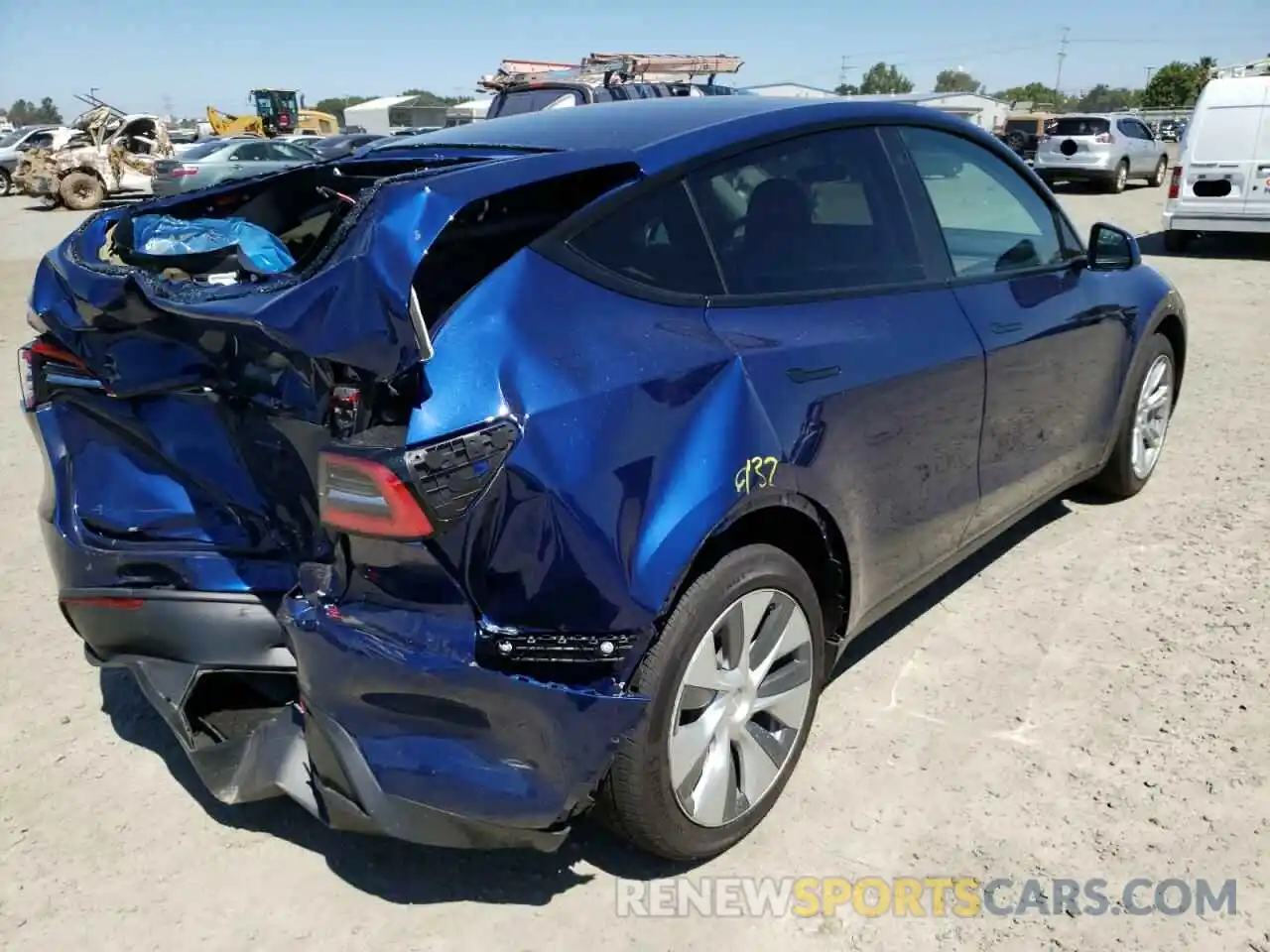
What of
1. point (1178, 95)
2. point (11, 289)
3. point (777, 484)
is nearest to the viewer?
point (777, 484)

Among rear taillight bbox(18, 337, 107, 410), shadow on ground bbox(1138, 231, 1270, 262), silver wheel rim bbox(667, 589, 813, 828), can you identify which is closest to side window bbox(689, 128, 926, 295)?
silver wheel rim bbox(667, 589, 813, 828)

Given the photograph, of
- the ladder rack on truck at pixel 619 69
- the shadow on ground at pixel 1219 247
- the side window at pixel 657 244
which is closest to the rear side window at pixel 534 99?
the ladder rack on truck at pixel 619 69

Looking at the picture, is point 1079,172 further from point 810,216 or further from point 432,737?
point 432,737

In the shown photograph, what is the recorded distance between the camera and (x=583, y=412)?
200 centimetres

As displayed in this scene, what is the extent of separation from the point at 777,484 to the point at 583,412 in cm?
58

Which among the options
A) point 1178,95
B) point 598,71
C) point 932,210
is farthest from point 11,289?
point 1178,95

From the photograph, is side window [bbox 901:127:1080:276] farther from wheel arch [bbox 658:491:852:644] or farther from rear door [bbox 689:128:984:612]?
wheel arch [bbox 658:491:852:644]

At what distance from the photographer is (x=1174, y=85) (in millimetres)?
67188

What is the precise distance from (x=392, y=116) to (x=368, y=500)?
218 ft

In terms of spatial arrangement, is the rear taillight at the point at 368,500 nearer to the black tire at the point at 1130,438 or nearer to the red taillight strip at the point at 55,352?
the red taillight strip at the point at 55,352

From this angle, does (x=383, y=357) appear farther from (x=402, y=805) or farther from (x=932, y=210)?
(x=932, y=210)

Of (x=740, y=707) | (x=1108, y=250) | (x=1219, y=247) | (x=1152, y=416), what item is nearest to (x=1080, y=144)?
(x=1219, y=247)

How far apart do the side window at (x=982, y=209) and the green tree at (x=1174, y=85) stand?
237 feet

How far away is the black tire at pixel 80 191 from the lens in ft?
73.7
